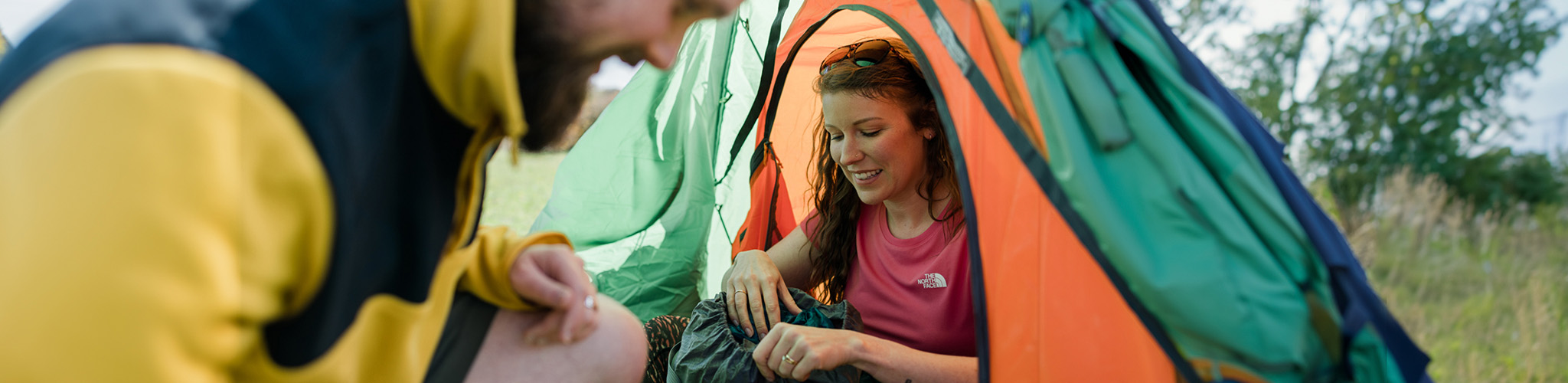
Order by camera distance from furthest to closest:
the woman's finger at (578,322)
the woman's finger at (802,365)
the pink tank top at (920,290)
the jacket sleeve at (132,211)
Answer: the pink tank top at (920,290) → the woman's finger at (802,365) → the woman's finger at (578,322) → the jacket sleeve at (132,211)

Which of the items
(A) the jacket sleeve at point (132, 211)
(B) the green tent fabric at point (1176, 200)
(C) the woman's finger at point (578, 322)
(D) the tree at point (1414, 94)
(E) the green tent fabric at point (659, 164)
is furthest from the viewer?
(D) the tree at point (1414, 94)

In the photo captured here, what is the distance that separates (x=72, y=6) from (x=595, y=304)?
60 centimetres

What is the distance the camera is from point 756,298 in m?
1.60

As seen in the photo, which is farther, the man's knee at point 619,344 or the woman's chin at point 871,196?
the woman's chin at point 871,196

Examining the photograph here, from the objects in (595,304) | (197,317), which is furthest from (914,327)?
(197,317)

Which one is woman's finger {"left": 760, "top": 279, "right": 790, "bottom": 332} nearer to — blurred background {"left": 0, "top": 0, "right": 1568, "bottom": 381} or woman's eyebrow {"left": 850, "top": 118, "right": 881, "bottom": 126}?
woman's eyebrow {"left": 850, "top": 118, "right": 881, "bottom": 126}

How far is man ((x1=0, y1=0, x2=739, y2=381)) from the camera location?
1.73 ft

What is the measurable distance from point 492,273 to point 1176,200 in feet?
2.64

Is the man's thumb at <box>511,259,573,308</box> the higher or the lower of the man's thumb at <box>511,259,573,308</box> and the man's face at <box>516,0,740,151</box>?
the lower

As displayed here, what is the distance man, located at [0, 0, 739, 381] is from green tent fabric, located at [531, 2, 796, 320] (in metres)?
1.21

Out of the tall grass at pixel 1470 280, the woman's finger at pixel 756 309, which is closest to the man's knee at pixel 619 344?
the woman's finger at pixel 756 309

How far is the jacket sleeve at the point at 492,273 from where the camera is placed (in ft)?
3.31

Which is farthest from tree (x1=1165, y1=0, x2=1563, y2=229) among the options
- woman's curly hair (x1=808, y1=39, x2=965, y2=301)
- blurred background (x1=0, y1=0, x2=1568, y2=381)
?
woman's curly hair (x1=808, y1=39, x2=965, y2=301)

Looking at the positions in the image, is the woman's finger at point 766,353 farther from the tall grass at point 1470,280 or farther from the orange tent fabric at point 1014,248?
the tall grass at point 1470,280
